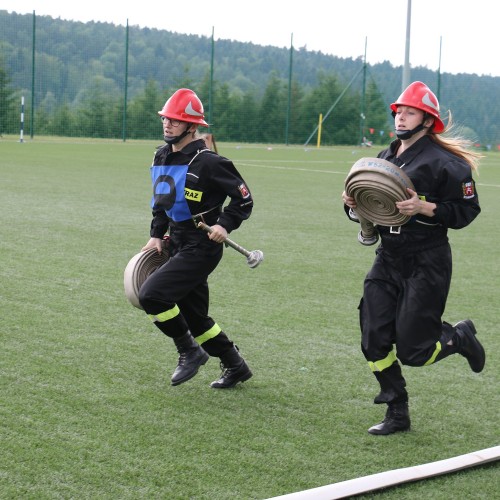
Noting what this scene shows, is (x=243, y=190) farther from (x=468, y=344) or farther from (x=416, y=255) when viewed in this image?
(x=468, y=344)

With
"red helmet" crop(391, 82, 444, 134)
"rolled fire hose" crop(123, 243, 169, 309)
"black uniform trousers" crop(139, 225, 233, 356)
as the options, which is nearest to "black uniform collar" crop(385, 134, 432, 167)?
"red helmet" crop(391, 82, 444, 134)

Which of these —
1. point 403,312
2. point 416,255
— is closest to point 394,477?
point 403,312

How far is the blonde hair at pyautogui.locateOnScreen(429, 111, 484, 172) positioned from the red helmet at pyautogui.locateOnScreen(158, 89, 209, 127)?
147 cm

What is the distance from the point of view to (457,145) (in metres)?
5.21

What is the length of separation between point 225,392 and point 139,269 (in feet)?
3.13

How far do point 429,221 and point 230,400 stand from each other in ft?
5.43

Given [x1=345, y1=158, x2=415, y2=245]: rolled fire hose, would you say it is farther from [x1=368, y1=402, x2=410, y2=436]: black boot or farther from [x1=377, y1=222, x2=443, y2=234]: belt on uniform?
[x1=368, y1=402, x2=410, y2=436]: black boot

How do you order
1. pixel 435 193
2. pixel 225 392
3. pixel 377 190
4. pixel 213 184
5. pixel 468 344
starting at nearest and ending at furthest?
pixel 377 190 → pixel 435 193 → pixel 468 344 → pixel 213 184 → pixel 225 392

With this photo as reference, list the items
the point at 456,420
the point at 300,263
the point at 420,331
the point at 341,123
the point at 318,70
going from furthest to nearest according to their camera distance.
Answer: the point at 318,70 < the point at 341,123 < the point at 300,263 < the point at 456,420 < the point at 420,331

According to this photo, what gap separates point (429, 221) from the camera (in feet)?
16.8

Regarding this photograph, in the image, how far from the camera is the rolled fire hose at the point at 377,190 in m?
4.93

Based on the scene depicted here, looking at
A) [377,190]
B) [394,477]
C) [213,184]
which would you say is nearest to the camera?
[394,477]

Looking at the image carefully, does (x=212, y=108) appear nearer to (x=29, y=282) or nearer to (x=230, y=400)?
(x=29, y=282)

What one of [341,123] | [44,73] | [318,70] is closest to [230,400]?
[44,73]
